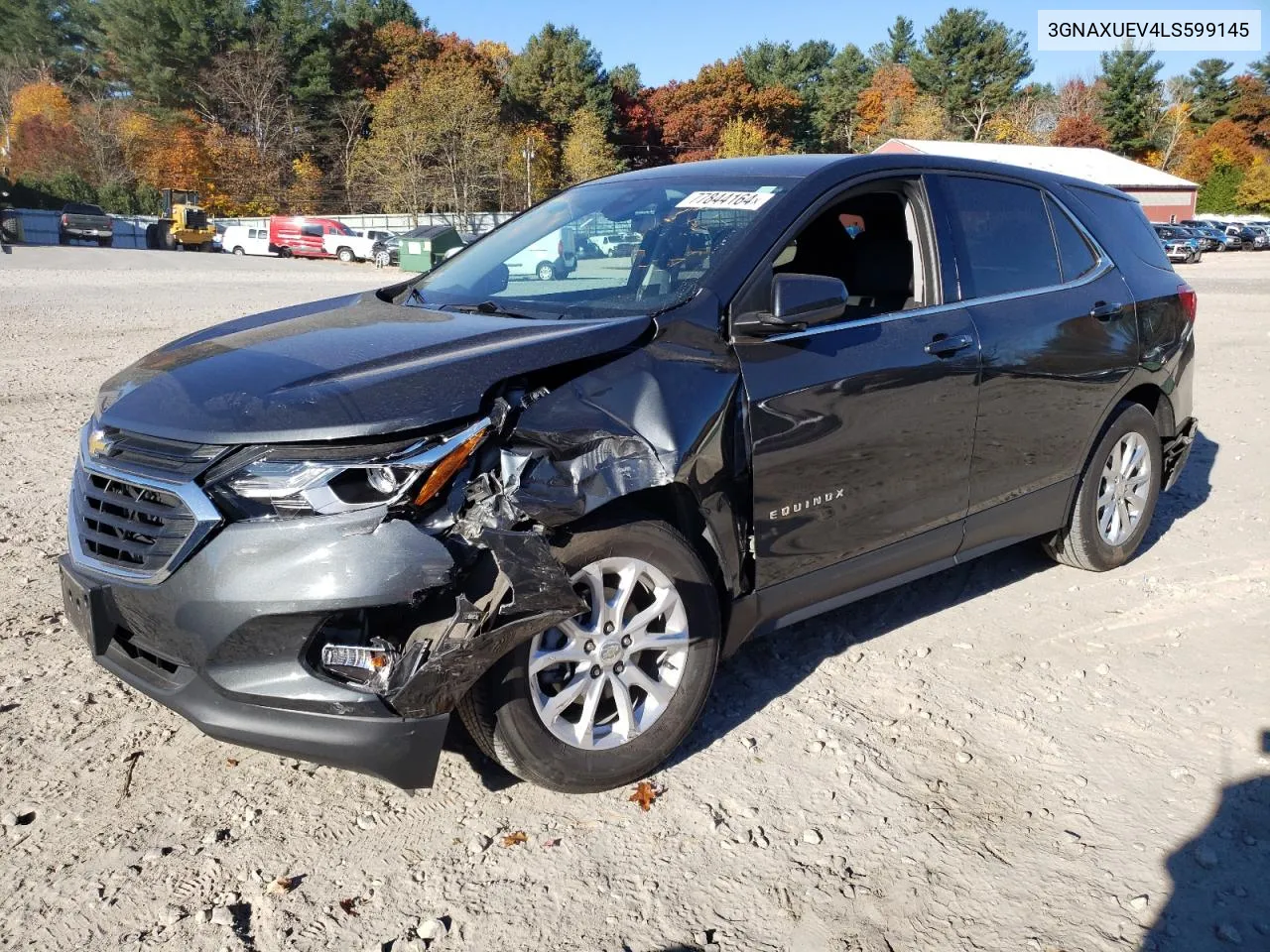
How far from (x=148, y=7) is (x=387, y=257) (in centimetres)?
3332

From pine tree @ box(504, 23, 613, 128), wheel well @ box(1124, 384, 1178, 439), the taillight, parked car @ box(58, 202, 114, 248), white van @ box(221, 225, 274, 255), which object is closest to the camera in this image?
wheel well @ box(1124, 384, 1178, 439)

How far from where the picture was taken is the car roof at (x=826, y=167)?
393cm

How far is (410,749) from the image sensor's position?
2715 mm

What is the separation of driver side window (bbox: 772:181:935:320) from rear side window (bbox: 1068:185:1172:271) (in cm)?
134

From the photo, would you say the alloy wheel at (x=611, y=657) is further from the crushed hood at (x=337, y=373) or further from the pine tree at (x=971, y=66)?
the pine tree at (x=971, y=66)

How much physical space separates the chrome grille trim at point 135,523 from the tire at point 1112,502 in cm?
388

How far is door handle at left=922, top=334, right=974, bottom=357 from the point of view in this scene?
154 inches

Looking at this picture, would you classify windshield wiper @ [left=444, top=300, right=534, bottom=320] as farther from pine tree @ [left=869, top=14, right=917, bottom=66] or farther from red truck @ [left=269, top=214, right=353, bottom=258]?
pine tree @ [left=869, top=14, right=917, bottom=66]

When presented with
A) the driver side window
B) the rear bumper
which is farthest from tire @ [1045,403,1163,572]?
the driver side window

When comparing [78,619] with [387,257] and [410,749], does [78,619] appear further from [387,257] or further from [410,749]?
[387,257]

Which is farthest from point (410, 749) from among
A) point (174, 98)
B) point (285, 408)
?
point (174, 98)

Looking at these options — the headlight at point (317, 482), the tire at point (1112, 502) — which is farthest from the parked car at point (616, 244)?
the tire at point (1112, 502)

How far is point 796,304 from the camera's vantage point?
3352 millimetres

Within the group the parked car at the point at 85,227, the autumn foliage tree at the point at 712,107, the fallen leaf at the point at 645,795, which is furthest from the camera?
the autumn foliage tree at the point at 712,107
